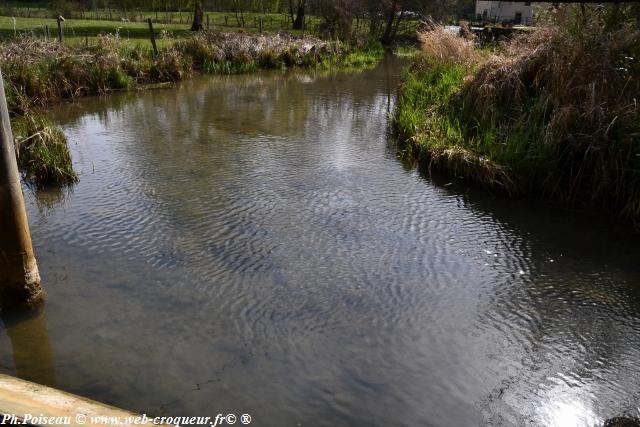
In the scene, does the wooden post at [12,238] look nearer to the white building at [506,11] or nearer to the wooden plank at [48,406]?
the wooden plank at [48,406]

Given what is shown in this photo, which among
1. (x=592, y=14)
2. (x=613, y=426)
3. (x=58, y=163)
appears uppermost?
(x=592, y=14)

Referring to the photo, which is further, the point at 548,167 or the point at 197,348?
A: the point at 548,167

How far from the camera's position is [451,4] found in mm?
33469

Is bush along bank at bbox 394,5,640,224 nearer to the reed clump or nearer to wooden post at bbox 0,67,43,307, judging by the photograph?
the reed clump

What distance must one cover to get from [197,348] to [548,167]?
224 inches

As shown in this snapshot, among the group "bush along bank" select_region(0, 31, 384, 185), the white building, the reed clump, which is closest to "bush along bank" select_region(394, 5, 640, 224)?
the reed clump

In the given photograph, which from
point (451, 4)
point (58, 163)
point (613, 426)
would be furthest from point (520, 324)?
point (451, 4)

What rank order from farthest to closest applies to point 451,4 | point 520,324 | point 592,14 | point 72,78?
point 451,4 → point 72,78 → point 592,14 → point 520,324

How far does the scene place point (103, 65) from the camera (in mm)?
14422

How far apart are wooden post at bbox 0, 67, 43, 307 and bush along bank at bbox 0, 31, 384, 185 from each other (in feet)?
12.0

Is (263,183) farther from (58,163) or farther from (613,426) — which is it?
(613,426)

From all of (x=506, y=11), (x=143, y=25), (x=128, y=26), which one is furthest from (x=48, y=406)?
(x=506, y=11)

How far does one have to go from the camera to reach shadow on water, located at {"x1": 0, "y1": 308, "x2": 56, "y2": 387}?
160 inches

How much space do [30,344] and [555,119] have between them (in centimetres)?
695
